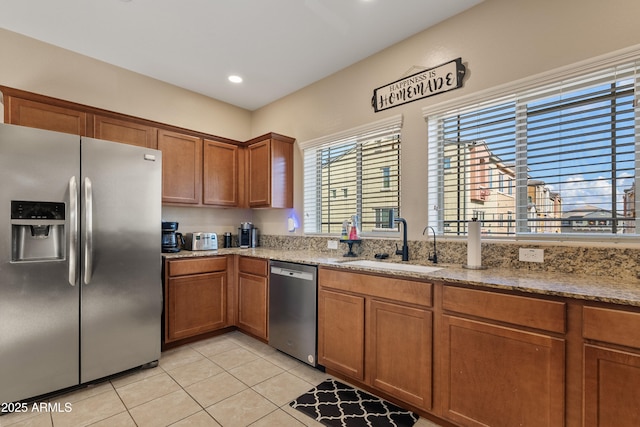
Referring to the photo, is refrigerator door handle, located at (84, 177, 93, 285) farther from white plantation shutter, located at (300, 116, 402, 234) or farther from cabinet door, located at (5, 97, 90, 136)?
white plantation shutter, located at (300, 116, 402, 234)

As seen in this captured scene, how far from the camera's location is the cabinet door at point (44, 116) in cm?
238

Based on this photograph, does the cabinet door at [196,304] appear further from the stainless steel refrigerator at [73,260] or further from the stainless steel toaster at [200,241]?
the stainless steel toaster at [200,241]

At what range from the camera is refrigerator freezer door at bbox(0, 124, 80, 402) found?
1.92 metres

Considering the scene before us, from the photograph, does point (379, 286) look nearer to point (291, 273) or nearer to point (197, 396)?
point (291, 273)

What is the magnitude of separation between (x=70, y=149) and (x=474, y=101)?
2.96m

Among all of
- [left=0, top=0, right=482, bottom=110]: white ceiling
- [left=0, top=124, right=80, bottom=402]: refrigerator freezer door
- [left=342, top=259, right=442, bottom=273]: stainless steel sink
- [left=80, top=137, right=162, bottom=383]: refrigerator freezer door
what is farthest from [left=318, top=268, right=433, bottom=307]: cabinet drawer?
[left=0, top=0, right=482, bottom=110]: white ceiling

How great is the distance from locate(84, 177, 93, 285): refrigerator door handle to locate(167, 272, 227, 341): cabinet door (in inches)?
30.3

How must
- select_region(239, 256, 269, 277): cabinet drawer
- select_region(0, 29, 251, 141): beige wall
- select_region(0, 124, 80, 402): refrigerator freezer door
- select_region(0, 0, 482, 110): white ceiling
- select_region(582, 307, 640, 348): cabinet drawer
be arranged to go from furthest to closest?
select_region(239, 256, 269, 277): cabinet drawer, select_region(0, 29, 251, 141): beige wall, select_region(0, 0, 482, 110): white ceiling, select_region(0, 124, 80, 402): refrigerator freezer door, select_region(582, 307, 640, 348): cabinet drawer

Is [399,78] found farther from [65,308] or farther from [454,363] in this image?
[65,308]

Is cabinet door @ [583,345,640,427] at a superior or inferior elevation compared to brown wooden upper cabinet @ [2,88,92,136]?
Result: inferior

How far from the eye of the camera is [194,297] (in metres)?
3.03

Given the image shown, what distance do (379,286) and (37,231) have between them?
2385mm

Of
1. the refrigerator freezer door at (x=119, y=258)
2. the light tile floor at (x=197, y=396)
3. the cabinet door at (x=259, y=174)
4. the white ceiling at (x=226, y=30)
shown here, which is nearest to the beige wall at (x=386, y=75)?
the white ceiling at (x=226, y=30)

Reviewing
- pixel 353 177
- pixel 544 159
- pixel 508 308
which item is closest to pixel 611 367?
pixel 508 308
